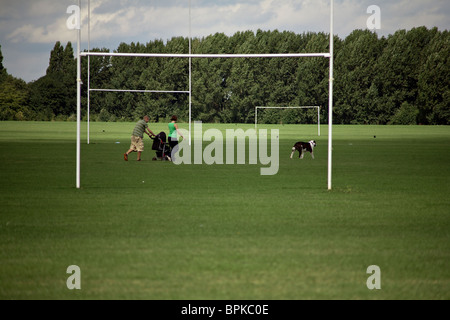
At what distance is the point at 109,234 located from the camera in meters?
9.25

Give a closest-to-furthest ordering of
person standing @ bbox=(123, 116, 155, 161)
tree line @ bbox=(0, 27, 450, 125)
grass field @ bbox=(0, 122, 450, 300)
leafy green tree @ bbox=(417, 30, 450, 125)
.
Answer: grass field @ bbox=(0, 122, 450, 300) → person standing @ bbox=(123, 116, 155, 161) → leafy green tree @ bbox=(417, 30, 450, 125) → tree line @ bbox=(0, 27, 450, 125)

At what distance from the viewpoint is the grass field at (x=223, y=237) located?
21.5 feet

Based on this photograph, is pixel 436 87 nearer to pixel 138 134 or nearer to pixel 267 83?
pixel 267 83

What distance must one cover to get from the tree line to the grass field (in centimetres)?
6584

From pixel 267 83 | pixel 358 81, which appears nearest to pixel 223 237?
pixel 358 81

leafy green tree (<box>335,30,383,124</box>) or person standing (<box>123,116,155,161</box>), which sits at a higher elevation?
leafy green tree (<box>335,30,383,124</box>)

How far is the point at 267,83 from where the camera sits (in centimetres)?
9006

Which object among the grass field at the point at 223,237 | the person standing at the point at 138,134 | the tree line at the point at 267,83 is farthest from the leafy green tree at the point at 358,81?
the grass field at the point at 223,237

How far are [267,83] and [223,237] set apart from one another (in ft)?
269

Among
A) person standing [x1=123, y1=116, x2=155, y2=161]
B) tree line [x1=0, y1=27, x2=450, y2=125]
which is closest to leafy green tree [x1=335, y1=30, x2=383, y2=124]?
tree line [x1=0, y1=27, x2=450, y2=125]

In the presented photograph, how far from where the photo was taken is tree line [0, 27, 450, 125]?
273 feet

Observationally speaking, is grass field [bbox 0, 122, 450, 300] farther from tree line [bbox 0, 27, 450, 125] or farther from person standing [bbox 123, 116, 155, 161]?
tree line [bbox 0, 27, 450, 125]
